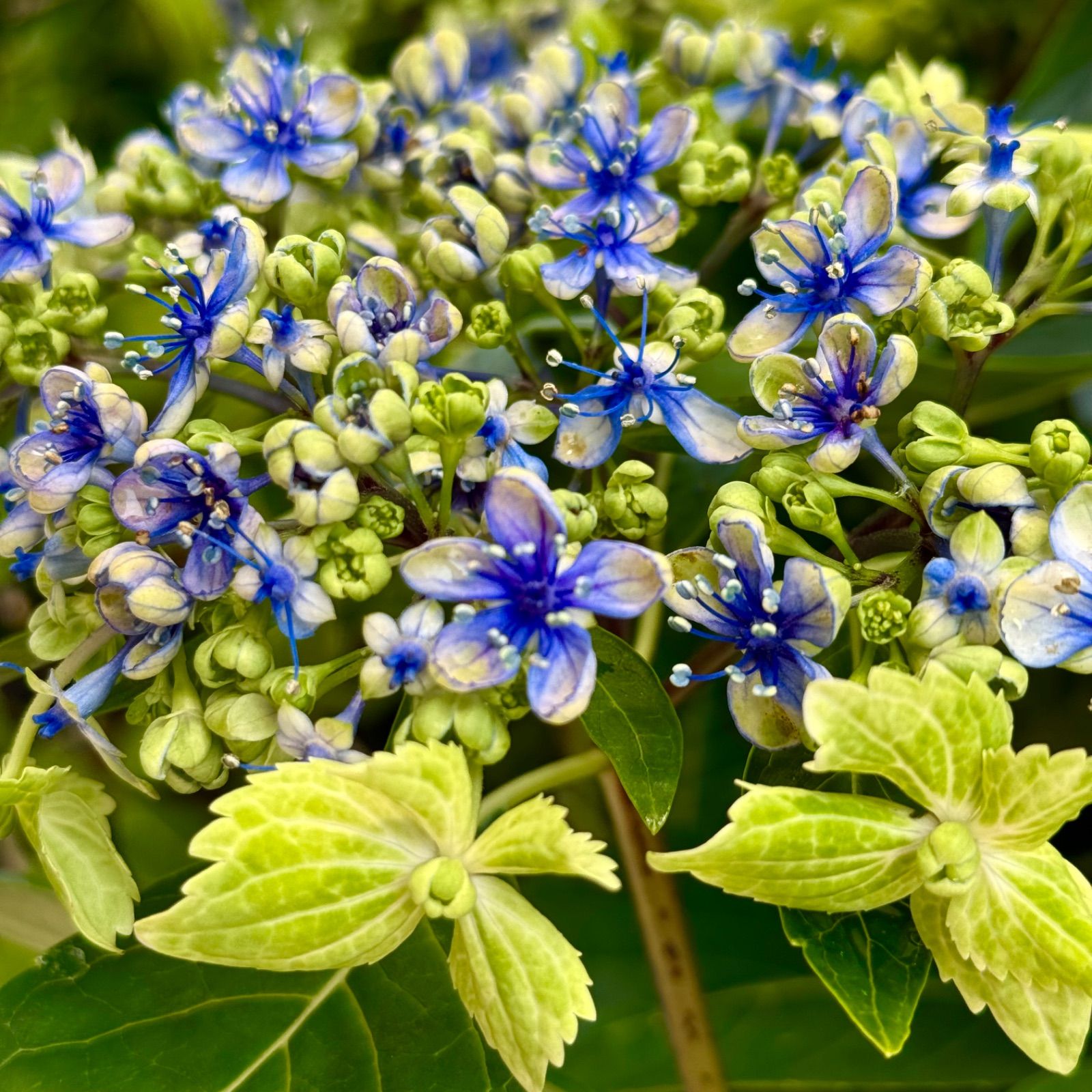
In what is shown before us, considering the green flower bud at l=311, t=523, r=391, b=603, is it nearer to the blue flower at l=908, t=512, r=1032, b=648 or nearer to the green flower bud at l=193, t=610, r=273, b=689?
the green flower bud at l=193, t=610, r=273, b=689

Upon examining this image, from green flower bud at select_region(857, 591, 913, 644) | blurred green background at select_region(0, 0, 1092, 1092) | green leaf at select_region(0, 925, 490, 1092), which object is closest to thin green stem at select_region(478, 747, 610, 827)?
green leaf at select_region(0, 925, 490, 1092)

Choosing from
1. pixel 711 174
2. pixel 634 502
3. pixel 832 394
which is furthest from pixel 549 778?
pixel 711 174

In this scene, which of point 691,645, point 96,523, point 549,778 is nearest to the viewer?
point 96,523

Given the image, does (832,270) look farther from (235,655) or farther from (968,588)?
(235,655)

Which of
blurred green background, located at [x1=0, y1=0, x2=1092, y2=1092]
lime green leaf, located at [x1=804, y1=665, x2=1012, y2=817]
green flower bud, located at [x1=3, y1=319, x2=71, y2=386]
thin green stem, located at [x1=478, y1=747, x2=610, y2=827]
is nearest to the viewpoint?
lime green leaf, located at [x1=804, y1=665, x2=1012, y2=817]

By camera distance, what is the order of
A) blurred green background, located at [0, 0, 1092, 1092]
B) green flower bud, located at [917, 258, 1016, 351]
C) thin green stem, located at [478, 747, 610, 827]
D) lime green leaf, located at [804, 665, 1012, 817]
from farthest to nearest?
blurred green background, located at [0, 0, 1092, 1092] < thin green stem, located at [478, 747, 610, 827] < green flower bud, located at [917, 258, 1016, 351] < lime green leaf, located at [804, 665, 1012, 817]

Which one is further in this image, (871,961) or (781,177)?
Result: (781,177)

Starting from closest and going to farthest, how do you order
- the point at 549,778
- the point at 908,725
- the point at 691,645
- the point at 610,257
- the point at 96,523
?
1. the point at 908,725
2. the point at 96,523
3. the point at 610,257
4. the point at 549,778
5. the point at 691,645
